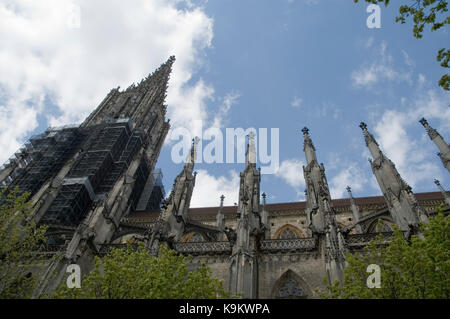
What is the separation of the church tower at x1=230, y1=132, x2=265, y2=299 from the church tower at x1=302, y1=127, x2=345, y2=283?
2554 millimetres

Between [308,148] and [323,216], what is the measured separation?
272 inches

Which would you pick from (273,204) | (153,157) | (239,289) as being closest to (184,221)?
(239,289)

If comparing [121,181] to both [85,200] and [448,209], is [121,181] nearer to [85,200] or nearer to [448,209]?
[85,200]

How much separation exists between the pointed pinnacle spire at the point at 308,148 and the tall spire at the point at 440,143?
6878 mm

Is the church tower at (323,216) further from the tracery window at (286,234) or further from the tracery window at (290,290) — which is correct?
the tracery window at (286,234)

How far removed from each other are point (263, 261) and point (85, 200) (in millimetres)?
16377

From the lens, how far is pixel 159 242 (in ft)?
47.0

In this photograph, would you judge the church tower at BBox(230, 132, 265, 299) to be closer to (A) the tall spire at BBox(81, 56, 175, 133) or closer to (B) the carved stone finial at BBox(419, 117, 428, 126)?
(B) the carved stone finial at BBox(419, 117, 428, 126)

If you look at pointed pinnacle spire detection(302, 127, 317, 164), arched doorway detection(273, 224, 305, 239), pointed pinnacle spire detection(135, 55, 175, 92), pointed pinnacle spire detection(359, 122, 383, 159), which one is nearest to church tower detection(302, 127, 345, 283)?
pointed pinnacle spire detection(302, 127, 317, 164)

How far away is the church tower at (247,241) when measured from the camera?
11109 millimetres

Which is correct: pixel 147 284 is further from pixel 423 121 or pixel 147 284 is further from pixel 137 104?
pixel 137 104

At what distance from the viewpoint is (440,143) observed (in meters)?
19.0

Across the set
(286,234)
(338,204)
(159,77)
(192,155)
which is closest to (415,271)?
(286,234)

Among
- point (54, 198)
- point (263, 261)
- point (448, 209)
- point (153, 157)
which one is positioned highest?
point (153, 157)
